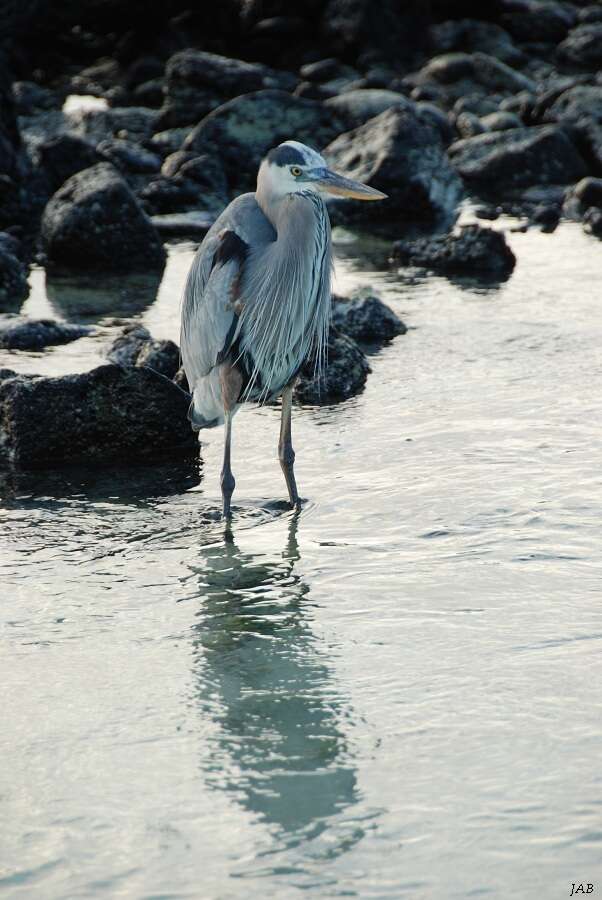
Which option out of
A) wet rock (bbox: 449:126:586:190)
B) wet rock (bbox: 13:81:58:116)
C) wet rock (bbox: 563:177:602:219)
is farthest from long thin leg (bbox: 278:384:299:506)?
wet rock (bbox: 13:81:58:116)

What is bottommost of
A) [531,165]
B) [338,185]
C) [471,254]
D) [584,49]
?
[471,254]

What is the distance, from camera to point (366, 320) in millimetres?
8023

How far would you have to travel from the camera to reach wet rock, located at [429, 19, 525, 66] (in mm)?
21891

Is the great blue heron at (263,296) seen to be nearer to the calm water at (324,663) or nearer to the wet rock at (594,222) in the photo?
the calm water at (324,663)

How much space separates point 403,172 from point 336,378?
5484 mm

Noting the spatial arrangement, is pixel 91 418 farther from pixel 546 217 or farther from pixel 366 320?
pixel 546 217

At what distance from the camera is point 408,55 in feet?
70.7

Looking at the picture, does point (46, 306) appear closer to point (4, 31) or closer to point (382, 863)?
point (382, 863)

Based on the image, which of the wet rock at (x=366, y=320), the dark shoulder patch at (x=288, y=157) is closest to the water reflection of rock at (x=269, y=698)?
the dark shoulder patch at (x=288, y=157)

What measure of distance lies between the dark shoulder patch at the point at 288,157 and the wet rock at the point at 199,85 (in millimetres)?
11746

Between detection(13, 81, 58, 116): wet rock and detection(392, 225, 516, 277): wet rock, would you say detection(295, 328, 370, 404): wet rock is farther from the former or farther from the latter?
detection(13, 81, 58, 116): wet rock

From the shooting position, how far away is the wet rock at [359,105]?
1491 cm

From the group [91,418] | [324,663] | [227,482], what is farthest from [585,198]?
[324,663]

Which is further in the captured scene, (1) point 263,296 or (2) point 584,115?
(2) point 584,115
